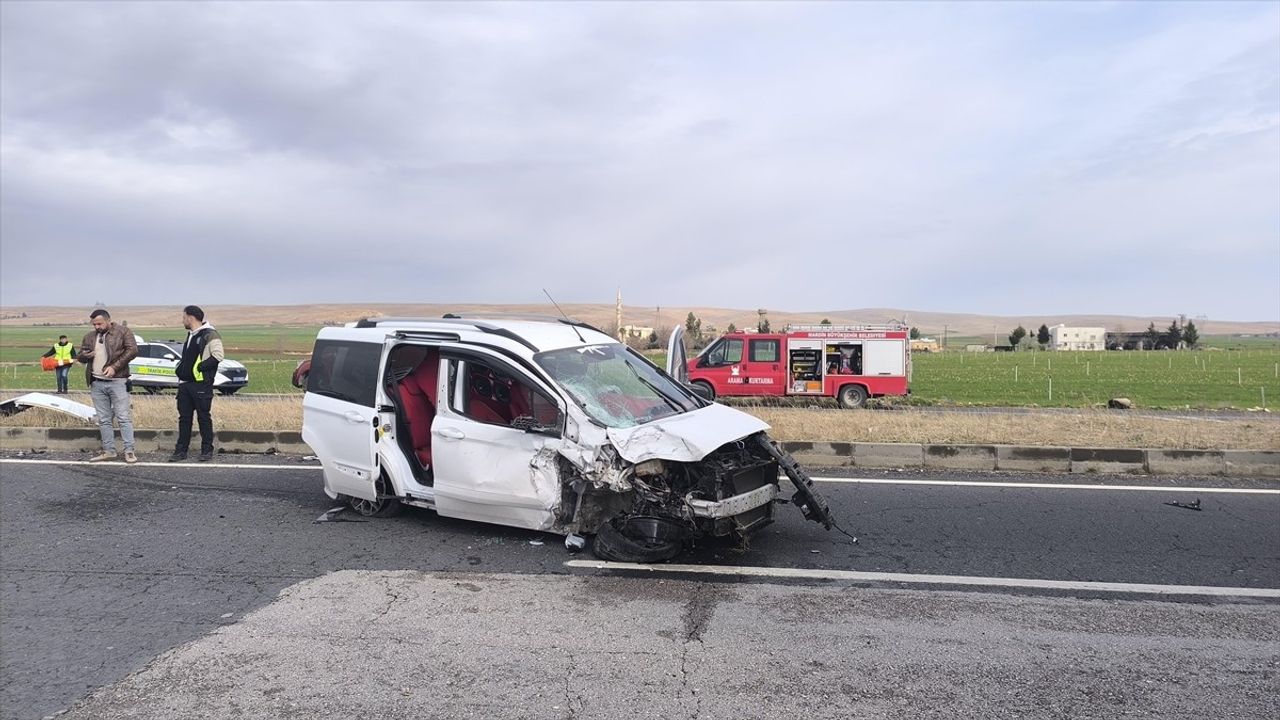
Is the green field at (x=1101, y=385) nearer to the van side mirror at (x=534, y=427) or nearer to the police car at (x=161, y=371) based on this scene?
the van side mirror at (x=534, y=427)

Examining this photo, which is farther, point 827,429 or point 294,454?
point 827,429

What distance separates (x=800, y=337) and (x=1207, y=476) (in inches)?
544

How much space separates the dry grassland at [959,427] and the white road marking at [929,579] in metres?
4.52

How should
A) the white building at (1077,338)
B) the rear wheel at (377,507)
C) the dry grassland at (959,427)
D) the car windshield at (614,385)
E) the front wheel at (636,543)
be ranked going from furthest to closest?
the white building at (1077,338) < the dry grassland at (959,427) < the rear wheel at (377,507) < the car windshield at (614,385) < the front wheel at (636,543)

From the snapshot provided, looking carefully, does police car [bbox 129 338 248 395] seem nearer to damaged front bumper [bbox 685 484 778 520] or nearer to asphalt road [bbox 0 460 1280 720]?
asphalt road [bbox 0 460 1280 720]

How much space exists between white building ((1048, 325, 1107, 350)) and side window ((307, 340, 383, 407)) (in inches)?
4427

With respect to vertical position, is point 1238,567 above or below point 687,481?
below

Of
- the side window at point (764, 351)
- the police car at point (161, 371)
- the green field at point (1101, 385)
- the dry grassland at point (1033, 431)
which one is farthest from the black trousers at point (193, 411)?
the green field at point (1101, 385)

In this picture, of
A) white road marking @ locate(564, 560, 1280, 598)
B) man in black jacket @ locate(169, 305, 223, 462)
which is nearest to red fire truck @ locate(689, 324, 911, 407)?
man in black jacket @ locate(169, 305, 223, 462)

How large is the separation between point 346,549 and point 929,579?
4303 mm

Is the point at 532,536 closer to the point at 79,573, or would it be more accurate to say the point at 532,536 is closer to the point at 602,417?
the point at 602,417

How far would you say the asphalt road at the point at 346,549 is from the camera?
14.8ft

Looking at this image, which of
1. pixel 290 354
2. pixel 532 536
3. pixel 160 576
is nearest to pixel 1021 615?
pixel 532 536

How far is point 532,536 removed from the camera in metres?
6.29
